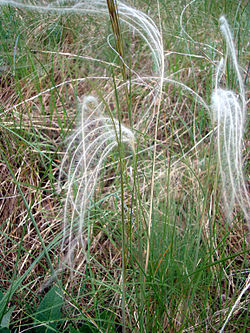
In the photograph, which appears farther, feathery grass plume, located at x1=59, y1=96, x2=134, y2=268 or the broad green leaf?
the broad green leaf

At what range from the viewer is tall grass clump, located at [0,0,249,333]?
0.66 m

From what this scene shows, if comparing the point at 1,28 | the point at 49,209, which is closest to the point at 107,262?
the point at 49,209

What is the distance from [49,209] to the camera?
1.03 m

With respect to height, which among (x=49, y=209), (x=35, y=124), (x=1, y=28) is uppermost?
(x=1, y=28)

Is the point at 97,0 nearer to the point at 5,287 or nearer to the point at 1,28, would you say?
the point at 5,287

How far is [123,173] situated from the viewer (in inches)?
34.8

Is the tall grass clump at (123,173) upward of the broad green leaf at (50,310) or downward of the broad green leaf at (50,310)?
upward

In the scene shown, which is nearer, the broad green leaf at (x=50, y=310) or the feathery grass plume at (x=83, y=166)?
the feathery grass plume at (x=83, y=166)

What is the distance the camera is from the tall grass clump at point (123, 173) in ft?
2.16

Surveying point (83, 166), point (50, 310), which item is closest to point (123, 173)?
point (83, 166)

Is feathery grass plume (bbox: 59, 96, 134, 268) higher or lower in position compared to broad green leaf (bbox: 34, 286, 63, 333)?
higher

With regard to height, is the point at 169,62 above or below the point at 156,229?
above

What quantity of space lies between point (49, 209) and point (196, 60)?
33.3 inches

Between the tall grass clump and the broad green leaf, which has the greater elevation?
the tall grass clump
